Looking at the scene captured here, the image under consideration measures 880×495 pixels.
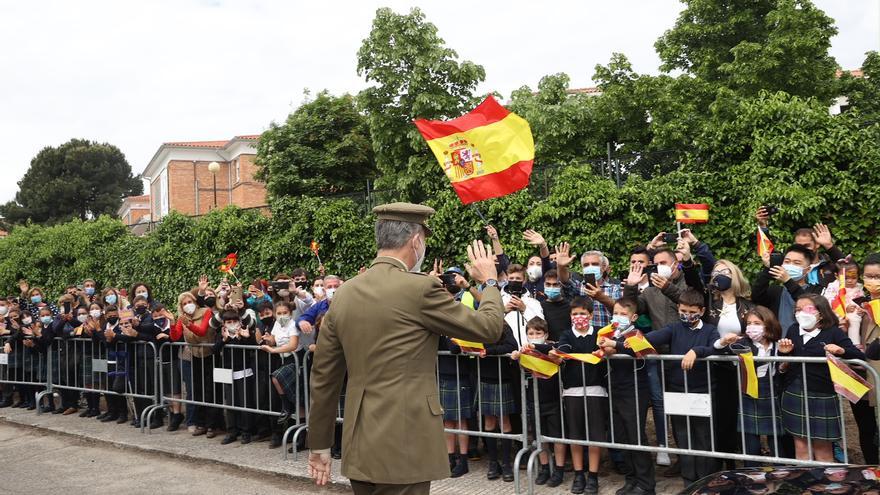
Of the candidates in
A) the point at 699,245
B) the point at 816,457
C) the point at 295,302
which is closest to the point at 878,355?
the point at 816,457

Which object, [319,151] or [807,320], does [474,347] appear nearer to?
[807,320]

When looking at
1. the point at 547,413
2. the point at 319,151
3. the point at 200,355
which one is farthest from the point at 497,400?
the point at 319,151

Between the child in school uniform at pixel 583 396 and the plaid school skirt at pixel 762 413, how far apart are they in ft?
3.85

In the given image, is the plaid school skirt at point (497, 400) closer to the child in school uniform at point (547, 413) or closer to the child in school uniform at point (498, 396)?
the child in school uniform at point (498, 396)

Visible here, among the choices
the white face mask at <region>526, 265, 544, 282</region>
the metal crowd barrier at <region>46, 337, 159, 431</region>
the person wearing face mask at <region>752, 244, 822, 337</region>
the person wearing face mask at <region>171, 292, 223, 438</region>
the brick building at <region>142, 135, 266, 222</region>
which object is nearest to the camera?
the person wearing face mask at <region>752, 244, 822, 337</region>

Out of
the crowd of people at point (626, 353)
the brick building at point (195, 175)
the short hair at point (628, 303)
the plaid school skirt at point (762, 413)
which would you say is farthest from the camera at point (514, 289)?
the brick building at point (195, 175)

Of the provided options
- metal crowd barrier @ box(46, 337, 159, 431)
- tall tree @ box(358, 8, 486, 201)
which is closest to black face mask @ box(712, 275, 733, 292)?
metal crowd barrier @ box(46, 337, 159, 431)

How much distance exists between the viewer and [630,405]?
639 cm

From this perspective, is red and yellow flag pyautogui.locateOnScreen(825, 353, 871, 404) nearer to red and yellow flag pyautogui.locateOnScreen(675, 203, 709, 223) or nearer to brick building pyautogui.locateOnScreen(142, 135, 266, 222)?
red and yellow flag pyautogui.locateOnScreen(675, 203, 709, 223)

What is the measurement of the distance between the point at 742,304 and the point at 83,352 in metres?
9.86

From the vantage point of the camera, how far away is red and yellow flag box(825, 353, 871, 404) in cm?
520

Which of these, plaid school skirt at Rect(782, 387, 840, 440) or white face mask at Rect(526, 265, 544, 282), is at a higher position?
white face mask at Rect(526, 265, 544, 282)

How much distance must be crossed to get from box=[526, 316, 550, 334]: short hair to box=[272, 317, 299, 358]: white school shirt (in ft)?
10.2

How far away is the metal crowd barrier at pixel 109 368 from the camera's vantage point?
10.6 m
